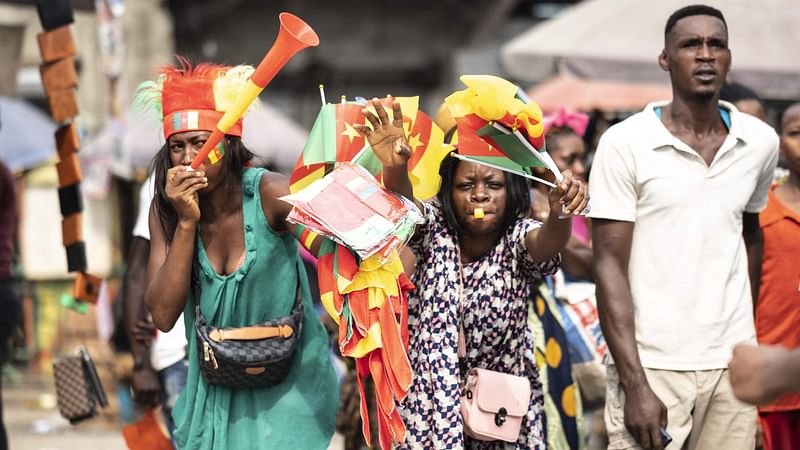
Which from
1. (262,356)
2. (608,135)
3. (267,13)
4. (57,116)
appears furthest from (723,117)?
(267,13)

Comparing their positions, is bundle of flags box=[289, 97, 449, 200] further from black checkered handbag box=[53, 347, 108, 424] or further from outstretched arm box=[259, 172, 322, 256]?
black checkered handbag box=[53, 347, 108, 424]

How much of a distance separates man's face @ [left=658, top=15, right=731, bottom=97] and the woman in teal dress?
1587 mm

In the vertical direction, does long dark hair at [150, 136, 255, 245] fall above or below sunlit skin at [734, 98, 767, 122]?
below

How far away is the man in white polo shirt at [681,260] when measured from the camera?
4926 millimetres

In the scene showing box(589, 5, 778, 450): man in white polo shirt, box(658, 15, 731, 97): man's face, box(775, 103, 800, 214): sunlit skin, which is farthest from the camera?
box(775, 103, 800, 214): sunlit skin

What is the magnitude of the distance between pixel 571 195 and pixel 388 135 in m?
0.64

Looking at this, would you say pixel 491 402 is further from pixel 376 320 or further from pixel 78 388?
pixel 78 388

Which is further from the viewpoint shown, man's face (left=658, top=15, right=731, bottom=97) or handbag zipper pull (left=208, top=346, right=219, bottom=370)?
man's face (left=658, top=15, right=731, bottom=97)

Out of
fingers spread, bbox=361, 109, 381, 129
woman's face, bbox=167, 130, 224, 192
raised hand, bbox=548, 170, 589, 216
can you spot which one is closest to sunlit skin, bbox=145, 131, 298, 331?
woman's face, bbox=167, 130, 224, 192

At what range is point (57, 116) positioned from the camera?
734 cm

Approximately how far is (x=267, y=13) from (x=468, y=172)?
16.4 m

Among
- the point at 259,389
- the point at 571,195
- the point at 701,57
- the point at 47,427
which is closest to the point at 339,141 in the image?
the point at 571,195

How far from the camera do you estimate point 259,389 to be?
5000 mm

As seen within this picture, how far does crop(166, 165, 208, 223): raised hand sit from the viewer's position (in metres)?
4.64
